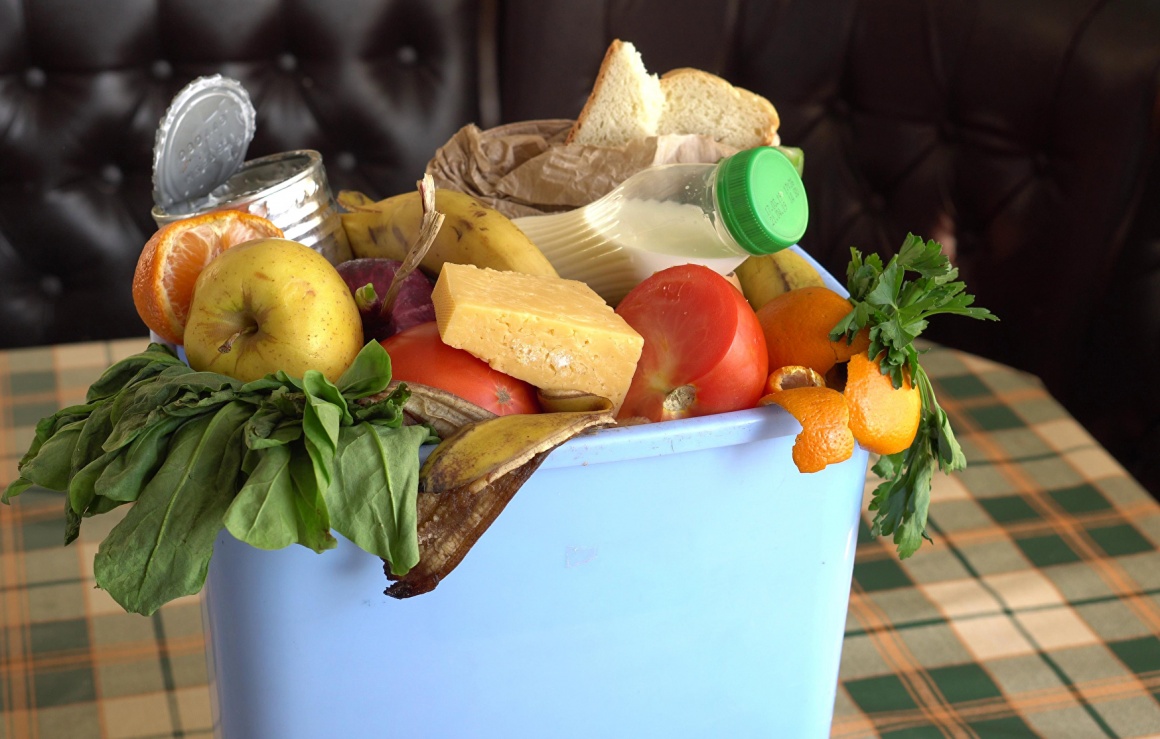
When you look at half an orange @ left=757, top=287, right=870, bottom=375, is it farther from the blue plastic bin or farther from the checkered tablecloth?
the checkered tablecloth

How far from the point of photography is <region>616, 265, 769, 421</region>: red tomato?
0.39 metres

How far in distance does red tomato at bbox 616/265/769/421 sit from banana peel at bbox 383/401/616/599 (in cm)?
6

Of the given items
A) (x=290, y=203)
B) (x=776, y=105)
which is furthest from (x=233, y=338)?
(x=776, y=105)

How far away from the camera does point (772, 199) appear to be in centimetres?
43

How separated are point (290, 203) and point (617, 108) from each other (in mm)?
188

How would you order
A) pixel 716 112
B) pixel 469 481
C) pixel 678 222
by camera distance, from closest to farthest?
pixel 469 481 → pixel 678 222 → pixel 716 112

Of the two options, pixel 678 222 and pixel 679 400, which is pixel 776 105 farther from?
pixel 679 400

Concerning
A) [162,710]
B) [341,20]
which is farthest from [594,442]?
[341,20]

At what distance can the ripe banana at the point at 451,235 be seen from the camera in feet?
1.56

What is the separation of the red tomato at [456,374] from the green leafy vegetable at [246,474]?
3cm

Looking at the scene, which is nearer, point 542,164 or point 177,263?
point 177,263

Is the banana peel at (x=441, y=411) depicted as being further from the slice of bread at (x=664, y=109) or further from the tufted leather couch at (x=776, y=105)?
the tufted leather couch at (x=776, y=105)

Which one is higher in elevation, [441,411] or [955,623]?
[441,411]

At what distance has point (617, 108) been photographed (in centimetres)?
58
